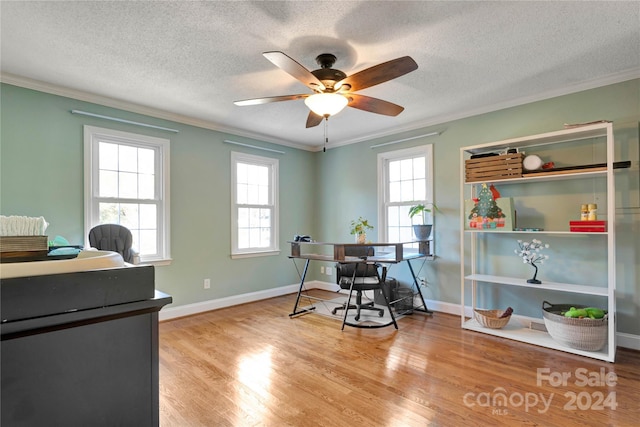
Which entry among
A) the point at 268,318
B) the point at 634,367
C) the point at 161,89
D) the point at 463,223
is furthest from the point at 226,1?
the point at 634,367

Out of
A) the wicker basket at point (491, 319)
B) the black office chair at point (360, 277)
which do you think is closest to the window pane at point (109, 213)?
the black office chair at point (360, 277)

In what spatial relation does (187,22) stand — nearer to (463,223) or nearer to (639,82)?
(463,223)

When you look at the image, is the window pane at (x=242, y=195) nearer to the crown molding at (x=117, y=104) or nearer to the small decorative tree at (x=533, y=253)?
the crown molding at (x=117, y=104)

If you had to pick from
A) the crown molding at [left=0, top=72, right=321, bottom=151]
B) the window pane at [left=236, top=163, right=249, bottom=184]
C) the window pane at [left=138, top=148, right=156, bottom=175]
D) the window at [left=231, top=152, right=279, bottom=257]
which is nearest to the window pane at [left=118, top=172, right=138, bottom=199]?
the window pane at [left=138, top=148, right=156, bottom=175]

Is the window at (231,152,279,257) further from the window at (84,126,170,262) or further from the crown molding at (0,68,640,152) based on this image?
the window at (84,126,170,262)

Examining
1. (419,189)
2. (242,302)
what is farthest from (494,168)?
(242,302)

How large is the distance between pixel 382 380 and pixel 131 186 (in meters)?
3.17

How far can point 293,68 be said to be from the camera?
2.01 metres

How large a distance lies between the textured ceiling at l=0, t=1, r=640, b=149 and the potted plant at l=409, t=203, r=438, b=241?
1.21 meters

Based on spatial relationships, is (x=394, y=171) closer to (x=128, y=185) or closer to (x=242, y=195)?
(x=242, y=195)

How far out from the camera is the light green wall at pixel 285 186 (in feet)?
9.23

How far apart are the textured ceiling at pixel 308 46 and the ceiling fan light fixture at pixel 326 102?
1.18 feet

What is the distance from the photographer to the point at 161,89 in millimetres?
3102

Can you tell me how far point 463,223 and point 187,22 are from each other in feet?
9.74
